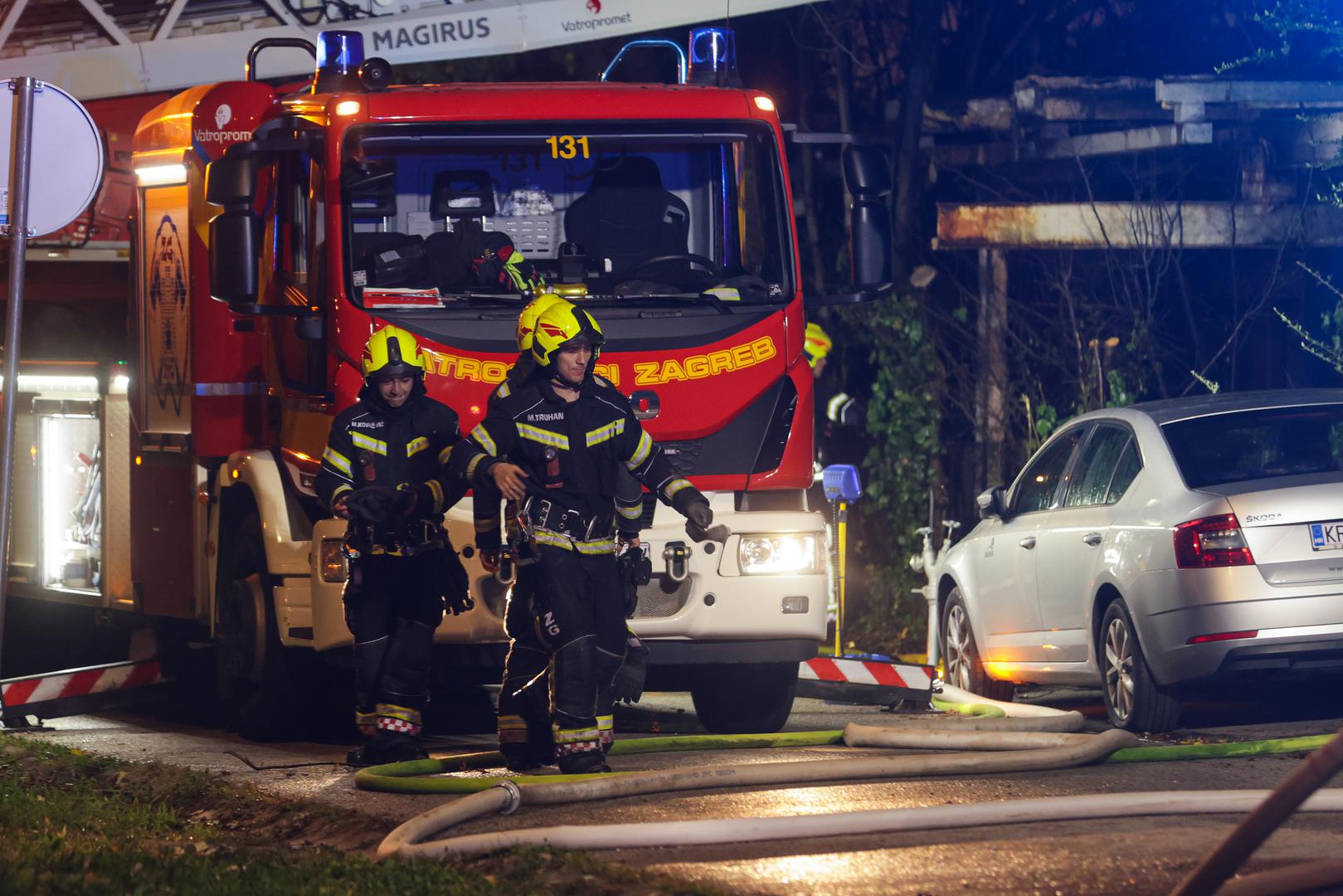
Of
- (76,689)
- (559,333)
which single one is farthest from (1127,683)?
(76,689)

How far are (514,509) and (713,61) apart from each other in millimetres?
→ 3028

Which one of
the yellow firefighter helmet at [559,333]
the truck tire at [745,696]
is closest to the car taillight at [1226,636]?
the truck tire at [745,696]

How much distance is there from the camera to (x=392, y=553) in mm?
8672

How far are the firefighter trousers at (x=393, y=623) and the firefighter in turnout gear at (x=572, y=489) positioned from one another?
0.73 meters

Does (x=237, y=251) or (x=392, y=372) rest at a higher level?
(x=237, y=251)

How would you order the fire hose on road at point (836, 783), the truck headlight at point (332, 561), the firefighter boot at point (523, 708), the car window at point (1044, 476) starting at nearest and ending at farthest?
the fire hose on road at point (836, 783), the firefighter boot at point (523, 708), the truck headlight at point (332, 561), the car window at point (1044, 476)

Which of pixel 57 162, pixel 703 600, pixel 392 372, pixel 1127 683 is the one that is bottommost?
pixel 1127 683

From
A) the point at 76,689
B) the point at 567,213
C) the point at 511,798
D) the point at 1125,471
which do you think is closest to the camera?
the point at 511,798

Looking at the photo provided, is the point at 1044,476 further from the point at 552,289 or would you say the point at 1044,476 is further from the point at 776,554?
the point at 552,289

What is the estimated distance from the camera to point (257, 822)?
7.48m

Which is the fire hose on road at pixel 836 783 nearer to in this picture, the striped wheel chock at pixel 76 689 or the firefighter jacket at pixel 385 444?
the firefighter jacket at pixel 385 444

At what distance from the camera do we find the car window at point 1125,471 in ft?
31.9

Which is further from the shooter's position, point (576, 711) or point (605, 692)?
point (605, 692)

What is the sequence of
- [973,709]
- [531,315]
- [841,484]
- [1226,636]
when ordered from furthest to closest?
1. [841,484]
2. [973,709]
3. [1226,636]
4. [531,315]
